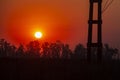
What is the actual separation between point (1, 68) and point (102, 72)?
15.3ft

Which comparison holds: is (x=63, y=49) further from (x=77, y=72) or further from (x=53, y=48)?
(x=77, y=72)

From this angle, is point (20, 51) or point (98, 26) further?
point (20, 51)

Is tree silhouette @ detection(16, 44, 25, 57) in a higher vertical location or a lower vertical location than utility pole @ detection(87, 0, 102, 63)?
higher

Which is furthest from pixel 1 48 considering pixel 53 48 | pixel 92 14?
pixel 92 14

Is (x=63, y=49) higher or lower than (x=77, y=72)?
higher

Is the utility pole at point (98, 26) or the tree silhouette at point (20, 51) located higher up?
the tree silhouette at point (20, 51)

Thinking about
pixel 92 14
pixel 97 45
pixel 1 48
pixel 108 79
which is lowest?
pixel 108 79

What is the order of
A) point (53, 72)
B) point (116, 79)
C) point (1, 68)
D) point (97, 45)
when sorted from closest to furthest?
point (116, 79)
point (53, 72)
point (1, 68)
point (97, 45)

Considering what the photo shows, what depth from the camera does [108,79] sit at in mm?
14672

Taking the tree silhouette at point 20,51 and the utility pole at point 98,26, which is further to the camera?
the tree silhouette at point 20,51

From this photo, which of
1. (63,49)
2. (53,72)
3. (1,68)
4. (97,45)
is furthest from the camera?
(63,49)

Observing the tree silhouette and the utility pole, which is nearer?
the utility pole

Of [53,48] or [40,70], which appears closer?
[40,70]

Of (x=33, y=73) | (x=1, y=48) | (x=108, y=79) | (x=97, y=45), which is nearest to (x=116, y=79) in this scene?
(x=108, y=79)
